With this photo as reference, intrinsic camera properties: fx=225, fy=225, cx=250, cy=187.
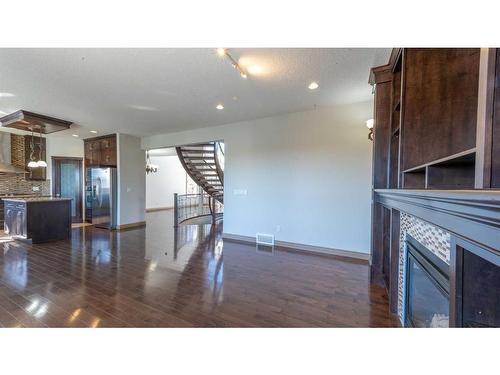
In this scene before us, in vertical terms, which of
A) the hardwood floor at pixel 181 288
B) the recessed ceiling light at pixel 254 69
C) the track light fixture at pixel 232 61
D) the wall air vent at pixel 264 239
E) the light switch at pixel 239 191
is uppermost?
the recessed ceiling light at pixel 254 69

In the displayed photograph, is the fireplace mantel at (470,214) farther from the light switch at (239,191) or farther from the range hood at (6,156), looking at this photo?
the range hood at (6,156)

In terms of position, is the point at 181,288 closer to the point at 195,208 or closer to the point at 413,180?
the point at 413,180

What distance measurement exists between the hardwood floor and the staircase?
355 cm

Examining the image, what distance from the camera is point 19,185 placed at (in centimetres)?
Answer: 669

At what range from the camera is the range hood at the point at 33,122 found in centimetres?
470

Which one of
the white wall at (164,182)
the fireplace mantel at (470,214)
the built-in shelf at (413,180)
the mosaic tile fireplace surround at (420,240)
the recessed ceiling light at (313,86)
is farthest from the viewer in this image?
the white wall at (164,182)

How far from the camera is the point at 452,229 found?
25.7 inches

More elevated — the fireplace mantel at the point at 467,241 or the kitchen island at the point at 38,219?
the fireplace mantel at the point at 467,241

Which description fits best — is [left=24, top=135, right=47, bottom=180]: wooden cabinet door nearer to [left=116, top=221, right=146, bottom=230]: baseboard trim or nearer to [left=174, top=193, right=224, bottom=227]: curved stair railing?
A: [left=116, top=221, right=146, bottom=230]: baseboard trim

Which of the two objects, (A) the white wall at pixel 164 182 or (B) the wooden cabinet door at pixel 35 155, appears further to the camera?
(A) the white wall at pixel 164 182

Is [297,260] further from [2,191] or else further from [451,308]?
[2,191]

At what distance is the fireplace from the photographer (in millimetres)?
1321

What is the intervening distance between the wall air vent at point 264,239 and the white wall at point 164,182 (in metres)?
7.31

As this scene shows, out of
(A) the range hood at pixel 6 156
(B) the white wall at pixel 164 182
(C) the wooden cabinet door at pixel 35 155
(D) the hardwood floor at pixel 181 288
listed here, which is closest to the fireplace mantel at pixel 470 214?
(D) the hardwood floor at pixel 181 288
